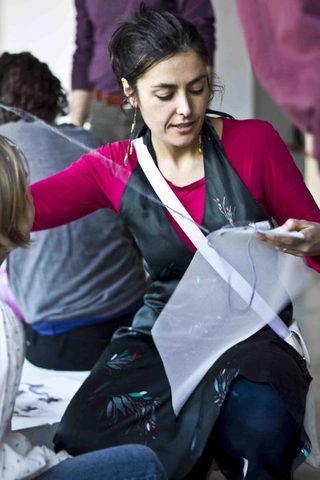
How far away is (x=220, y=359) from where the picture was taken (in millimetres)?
1690

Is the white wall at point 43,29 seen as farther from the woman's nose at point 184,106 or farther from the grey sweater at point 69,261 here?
the woman's nose at point 184,106

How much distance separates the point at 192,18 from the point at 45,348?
36.4 inches

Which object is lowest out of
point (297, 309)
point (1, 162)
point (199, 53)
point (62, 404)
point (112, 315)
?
point (62, 404)

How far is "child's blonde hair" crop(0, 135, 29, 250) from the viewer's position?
1.33m

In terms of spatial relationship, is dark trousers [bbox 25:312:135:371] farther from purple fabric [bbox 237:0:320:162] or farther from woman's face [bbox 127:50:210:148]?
purple fabric [bbox 237:0:320:162]

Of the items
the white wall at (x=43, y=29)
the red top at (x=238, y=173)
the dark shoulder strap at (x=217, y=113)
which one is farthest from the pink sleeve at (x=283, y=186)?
the white wall at (x=43, y=29)

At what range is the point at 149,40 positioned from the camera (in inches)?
68.1

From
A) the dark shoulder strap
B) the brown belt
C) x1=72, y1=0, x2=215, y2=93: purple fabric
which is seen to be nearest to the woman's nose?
the dark shoulder strap

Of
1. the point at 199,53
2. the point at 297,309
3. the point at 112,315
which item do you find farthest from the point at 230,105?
the point at 112,315

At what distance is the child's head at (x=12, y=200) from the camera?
4.36ft

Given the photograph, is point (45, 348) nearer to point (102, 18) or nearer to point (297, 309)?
point (297, 309)

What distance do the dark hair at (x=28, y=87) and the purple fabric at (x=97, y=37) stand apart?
0.28 meters

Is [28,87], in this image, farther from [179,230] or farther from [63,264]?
[179,230]

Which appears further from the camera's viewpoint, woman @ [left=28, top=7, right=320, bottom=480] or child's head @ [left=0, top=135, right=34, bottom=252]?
woman @ [left=28, top=7, right=320, bottom=480]
